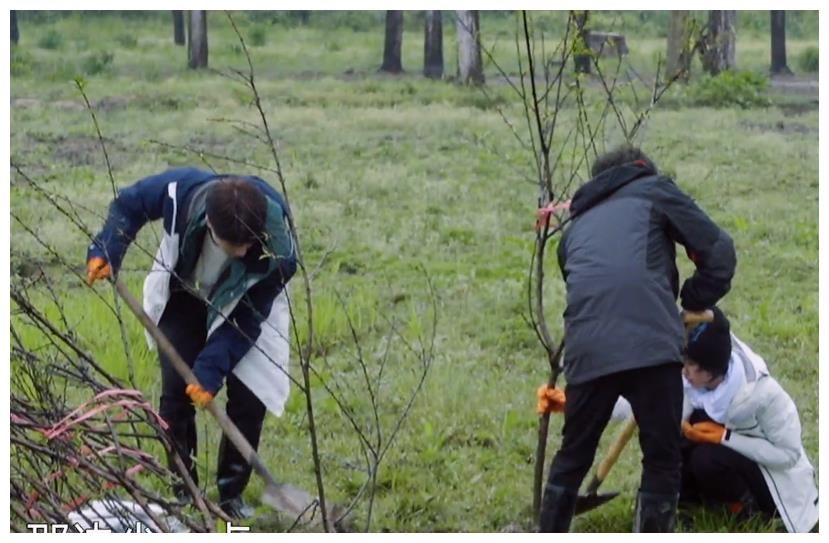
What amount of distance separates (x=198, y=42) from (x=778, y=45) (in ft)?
27.3

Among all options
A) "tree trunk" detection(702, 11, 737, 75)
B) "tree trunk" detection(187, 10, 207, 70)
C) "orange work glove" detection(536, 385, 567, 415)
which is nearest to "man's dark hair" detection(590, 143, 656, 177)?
"orange work glove" detection(536, 385, 567, 415)

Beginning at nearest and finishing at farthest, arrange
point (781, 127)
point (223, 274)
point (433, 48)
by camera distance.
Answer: point (223, 274), point (781, 127), point (433, 48)

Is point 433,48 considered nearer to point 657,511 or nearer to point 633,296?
point 657,511

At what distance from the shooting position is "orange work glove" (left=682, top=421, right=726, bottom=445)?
4727mm

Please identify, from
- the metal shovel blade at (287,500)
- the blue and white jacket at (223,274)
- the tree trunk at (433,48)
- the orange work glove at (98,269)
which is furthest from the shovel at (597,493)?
the tree trunk at (433,48)

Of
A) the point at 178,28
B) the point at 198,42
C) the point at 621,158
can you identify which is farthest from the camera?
the point at 178,28

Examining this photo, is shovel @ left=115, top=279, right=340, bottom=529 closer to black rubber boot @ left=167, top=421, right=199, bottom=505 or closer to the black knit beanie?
black rubber boot @ left=167, top=421, right=199, bottom=505

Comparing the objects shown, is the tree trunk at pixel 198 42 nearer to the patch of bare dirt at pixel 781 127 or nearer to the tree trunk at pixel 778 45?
the tree trunk at pixel 778 45

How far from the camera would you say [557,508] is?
4.43 metres

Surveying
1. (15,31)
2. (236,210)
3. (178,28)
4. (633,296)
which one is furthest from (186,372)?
(178,28)

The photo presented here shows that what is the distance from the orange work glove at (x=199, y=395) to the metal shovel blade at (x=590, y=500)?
1.29 m

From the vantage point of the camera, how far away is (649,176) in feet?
14.0

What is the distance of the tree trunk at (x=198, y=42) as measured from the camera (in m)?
20.3

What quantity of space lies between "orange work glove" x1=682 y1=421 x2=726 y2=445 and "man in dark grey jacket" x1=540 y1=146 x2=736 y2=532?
39 centimetres
